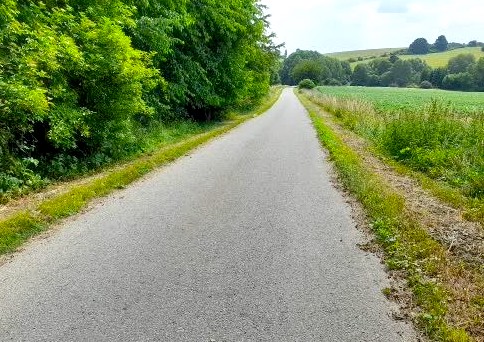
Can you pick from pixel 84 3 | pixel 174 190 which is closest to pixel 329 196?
pixel 174 190

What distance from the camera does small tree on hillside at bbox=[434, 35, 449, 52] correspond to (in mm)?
Answer: 191875

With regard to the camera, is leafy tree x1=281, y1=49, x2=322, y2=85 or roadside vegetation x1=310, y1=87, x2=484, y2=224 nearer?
roadside vegetation x1=310, y1=87, x2=484, y2=224

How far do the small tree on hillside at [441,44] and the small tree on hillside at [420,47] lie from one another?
5.28 m

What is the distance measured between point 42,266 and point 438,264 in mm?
4436

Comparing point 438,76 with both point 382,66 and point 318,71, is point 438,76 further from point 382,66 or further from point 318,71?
point 318,71

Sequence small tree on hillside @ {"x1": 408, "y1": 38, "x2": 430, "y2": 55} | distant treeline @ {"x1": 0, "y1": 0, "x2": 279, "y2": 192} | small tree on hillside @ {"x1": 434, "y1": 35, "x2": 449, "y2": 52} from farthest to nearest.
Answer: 1. small tree on hillside @ {"x1": 434, "y1": 35, "x2": 449, "y2": 52}
2. small tree on hillside @ {"x1": 408, "y1": 38, "x2": 430, "y2": 55}
3. distant treeline @ {"x1": 0, "y1": 0, "x2": 279, "y2": 192}

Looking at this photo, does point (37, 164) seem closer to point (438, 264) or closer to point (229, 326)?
point (229, 326)

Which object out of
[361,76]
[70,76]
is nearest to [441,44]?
[361,76]

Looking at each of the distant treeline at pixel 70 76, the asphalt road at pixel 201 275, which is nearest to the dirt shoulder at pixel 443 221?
the asphalt road at pixel 201 275

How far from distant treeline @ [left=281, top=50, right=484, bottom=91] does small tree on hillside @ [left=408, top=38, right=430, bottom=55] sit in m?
52.2

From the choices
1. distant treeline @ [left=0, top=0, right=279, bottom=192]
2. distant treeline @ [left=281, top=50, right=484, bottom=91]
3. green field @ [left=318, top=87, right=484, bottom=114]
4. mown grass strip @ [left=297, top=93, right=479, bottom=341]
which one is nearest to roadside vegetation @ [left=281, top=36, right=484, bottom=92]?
distant treeline @ [left=281, top=50, right=484, bottom=91]

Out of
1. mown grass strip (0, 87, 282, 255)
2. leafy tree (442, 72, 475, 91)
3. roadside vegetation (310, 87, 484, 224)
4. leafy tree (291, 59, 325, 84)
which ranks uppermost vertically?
mown grass strip (0, 87, 282, 255)

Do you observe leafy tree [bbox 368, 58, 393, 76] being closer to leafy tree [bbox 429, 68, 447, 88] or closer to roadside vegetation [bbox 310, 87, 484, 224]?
leafy tree [bbox 429, 68, 447, 88]

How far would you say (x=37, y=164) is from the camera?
8320 millimetres
